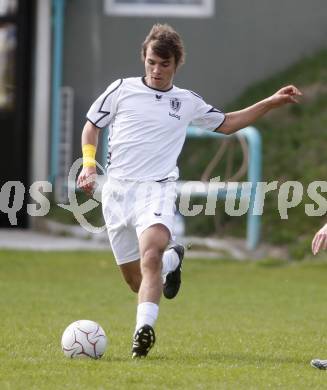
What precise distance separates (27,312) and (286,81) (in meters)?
9.10

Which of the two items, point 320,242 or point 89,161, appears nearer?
point 320,242

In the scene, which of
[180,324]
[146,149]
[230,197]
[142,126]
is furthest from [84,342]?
[230,197]

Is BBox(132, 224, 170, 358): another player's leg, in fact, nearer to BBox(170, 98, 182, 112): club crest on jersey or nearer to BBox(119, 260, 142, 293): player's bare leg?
BBox(119, 260, 142, 293): player's bare leg

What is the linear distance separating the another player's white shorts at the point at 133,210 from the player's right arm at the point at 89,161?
0.82ft

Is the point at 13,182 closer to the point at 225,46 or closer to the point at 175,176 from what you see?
the point at 225,46

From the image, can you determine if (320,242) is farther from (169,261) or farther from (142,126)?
(142,126)

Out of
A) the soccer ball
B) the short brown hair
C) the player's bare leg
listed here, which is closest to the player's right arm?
the short brown hair

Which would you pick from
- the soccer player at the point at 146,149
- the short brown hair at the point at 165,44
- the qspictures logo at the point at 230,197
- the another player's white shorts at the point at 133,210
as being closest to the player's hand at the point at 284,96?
the soccer player at the point at 146,149

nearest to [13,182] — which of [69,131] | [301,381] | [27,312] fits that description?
[69,131]

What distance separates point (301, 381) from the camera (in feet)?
24.8

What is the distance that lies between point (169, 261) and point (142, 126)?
998 mm

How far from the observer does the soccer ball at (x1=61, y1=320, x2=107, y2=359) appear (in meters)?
8.38

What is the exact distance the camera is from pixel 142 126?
9008mm

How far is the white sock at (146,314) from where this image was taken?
8320 millimetres
